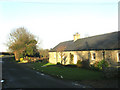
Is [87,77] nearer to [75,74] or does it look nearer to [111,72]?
[75,74]

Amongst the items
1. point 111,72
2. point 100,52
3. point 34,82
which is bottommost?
point 34,82

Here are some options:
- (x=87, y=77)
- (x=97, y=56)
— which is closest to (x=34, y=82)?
(x=87, y=77)

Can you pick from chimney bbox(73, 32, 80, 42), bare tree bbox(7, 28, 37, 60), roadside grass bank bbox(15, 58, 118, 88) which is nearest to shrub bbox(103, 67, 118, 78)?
roadside grass bank bbox(15, 58, 118, 88)

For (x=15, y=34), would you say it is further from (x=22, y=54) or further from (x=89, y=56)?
(x=89, y=56)

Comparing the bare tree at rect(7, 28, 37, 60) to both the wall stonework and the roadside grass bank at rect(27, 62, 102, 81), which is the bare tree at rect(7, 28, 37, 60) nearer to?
the wall stonework

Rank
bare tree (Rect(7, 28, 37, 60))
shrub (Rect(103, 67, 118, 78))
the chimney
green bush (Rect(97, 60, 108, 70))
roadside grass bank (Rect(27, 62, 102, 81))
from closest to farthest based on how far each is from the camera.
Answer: shrub (Rect(103, 67, 118, 78))
roadside grass bank (Rect(27, 62, 102, 81))
green bush (Rect(97, 60, 108, 70))
the chimney
bare tree (Rect(7, 28, 37, 60))

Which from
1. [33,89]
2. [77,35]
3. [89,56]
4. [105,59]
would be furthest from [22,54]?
[33,89]

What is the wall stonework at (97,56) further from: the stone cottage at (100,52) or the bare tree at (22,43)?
the bare tree at (22,43)

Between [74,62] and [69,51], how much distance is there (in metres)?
2.77

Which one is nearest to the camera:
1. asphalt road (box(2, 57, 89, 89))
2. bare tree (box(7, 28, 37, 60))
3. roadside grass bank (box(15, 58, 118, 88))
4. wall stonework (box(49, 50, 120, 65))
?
roadside grass bank (box(15, 58, 118, 88))

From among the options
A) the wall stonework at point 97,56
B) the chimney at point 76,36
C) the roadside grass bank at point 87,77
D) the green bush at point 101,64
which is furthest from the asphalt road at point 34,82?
the chimney at point 76,36

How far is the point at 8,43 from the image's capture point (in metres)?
48.4

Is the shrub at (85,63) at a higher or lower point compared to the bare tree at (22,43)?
lower

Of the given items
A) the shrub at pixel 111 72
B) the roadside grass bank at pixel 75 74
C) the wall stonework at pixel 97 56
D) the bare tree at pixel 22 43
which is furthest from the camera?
the bare tree at pixel 22 43
